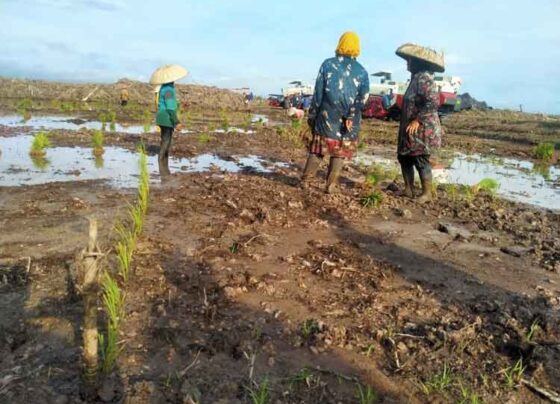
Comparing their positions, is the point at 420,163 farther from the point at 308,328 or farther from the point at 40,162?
the point at 40,162

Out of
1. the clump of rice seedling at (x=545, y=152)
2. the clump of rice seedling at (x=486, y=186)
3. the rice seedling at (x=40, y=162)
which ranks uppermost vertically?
the clump of rice seedling at (x=545, y=152)

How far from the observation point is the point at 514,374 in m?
2.47

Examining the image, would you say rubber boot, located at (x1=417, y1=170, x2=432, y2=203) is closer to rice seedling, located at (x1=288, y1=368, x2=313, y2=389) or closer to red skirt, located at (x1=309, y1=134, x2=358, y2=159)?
red skirt, located at (x1=309, y1=134, x2=358, y2=159)

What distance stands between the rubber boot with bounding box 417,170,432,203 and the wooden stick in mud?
506cm

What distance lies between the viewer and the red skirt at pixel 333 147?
6094mm

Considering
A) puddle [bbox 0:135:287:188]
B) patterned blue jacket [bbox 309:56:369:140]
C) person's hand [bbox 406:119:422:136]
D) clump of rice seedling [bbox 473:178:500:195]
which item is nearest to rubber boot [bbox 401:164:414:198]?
person's hand [bbox 406:119:422:136]

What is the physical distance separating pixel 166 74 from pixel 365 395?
587 centimetres

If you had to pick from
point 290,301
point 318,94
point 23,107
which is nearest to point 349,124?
point 318,94

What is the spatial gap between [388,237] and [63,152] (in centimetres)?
752

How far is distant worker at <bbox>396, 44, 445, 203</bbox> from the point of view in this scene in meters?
5.78

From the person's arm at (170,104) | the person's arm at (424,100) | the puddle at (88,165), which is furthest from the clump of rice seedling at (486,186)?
the person's arm at (170,104)

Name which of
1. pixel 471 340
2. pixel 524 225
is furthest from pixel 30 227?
pixel 524 225

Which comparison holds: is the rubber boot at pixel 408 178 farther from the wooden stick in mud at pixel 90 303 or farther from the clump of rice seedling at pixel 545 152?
the clump of rice seedling at pixel 545 152

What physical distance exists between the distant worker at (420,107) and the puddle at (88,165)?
10.2ft
